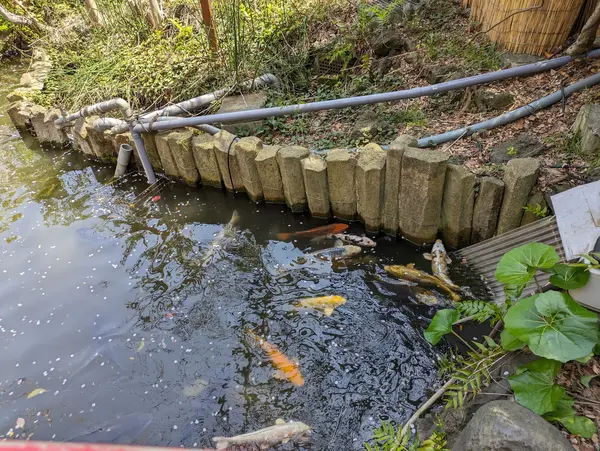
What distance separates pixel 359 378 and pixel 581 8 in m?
4.28

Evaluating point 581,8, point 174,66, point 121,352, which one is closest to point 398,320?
point 121,352

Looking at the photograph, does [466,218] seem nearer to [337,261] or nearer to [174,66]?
[337,261]

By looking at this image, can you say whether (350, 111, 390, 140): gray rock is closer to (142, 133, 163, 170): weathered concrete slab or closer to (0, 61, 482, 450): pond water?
(0, 61, 482, 450): pond water

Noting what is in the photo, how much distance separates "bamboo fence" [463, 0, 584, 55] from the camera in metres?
4.16

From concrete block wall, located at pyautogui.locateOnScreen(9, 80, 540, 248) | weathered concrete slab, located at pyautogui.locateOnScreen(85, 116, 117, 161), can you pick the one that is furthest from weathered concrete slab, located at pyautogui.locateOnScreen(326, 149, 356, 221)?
weathered concrete slab, located at pyautogui.locateOnScreen(85, 116, 117, 161)

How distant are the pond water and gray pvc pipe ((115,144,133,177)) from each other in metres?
0.64

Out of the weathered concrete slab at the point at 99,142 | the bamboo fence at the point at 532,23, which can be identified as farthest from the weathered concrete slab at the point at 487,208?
the weathered concrete slab at the point at 99,142

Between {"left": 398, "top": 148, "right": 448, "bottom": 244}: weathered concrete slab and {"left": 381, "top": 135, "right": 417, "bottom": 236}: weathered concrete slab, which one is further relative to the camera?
{"left": 381, "top": 135, "right": 417, "bottom": 236}: weathered concrete slab

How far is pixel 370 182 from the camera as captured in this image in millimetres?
3883

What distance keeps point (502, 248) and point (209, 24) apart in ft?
15.7

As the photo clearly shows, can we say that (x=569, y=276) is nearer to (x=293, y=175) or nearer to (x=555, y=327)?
(x=555, y=327)

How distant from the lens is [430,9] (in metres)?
5.85

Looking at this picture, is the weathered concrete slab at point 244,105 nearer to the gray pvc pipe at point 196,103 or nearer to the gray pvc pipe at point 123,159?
the gray pvc pipe at point 196,103

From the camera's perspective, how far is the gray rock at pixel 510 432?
5.66ft
